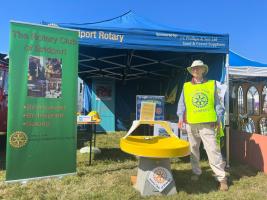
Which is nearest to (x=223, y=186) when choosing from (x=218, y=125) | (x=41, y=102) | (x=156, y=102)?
(x=218, y=125)

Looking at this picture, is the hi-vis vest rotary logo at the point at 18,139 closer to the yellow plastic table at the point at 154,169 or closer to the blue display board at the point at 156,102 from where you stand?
the yellow plastic table at the point at 154,169

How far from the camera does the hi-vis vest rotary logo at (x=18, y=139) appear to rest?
4336 millimetres

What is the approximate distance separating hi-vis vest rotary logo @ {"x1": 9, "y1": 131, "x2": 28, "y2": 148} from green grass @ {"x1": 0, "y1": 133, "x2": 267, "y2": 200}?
22.3 inches

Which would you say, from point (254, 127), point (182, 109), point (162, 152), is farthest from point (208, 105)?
point (254, 127)

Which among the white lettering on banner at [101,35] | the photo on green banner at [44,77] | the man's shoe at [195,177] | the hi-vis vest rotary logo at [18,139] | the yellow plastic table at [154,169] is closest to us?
the yellow plastic table at [154,169]

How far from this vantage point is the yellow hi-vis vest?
4.49m

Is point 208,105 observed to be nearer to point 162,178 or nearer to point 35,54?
point 162,178

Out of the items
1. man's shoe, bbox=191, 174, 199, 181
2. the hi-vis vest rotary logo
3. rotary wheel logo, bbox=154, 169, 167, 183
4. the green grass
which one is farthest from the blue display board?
the hi-vis vest rotary logo

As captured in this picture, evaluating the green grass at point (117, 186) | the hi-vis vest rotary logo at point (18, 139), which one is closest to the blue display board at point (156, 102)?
the green grass at point (117, 186)

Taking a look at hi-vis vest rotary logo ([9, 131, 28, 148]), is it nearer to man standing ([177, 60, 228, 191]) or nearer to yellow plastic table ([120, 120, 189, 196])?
yellow plastic table ([120, 120, 189, 196])

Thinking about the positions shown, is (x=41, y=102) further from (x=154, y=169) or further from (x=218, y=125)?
(x=218, y=125)

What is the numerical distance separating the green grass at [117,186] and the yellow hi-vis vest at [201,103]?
1.01 meters

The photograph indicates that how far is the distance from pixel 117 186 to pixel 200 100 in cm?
173

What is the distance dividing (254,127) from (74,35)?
16.9ft
